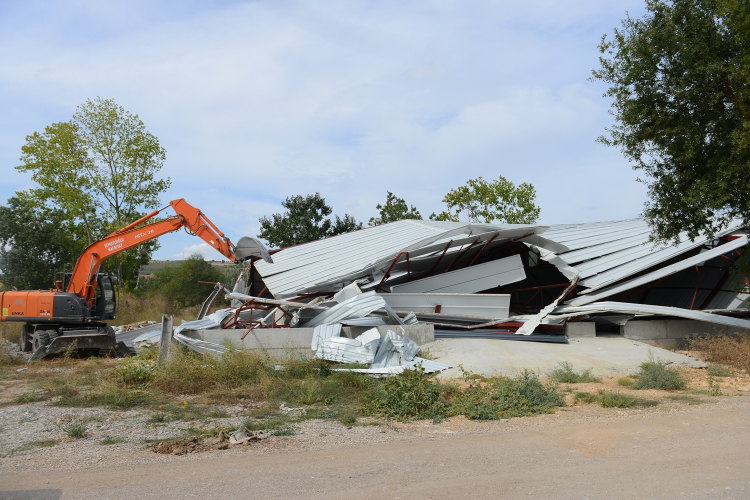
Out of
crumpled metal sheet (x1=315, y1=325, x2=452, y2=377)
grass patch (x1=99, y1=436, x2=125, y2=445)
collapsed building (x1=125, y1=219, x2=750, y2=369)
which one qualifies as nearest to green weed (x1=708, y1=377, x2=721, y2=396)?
collapsed building (x1=125, y1=219, x2=750, y2=369)

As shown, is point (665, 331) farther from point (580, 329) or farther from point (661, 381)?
point (661, 381)

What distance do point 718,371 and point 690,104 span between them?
17.8ft

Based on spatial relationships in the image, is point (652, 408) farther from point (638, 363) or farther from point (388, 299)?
point (388, 299)

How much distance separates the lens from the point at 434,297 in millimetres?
14617

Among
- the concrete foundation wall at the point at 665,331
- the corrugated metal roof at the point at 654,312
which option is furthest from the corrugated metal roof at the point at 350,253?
the concrete foundation wall at the point at 665,331

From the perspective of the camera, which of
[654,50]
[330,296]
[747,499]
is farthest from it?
[330,296]

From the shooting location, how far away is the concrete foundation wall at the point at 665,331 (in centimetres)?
1402

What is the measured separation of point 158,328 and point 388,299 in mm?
8500

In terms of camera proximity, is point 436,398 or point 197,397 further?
point 197,397

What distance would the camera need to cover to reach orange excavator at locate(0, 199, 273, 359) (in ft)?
44.4

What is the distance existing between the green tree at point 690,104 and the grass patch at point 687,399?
4.53 meters

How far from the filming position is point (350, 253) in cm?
1834

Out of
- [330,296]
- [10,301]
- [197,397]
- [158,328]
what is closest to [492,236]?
[330,296]

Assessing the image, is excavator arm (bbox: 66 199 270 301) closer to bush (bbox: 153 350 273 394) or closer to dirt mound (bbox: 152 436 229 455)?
bush (bbox: 153 350 273 394)
